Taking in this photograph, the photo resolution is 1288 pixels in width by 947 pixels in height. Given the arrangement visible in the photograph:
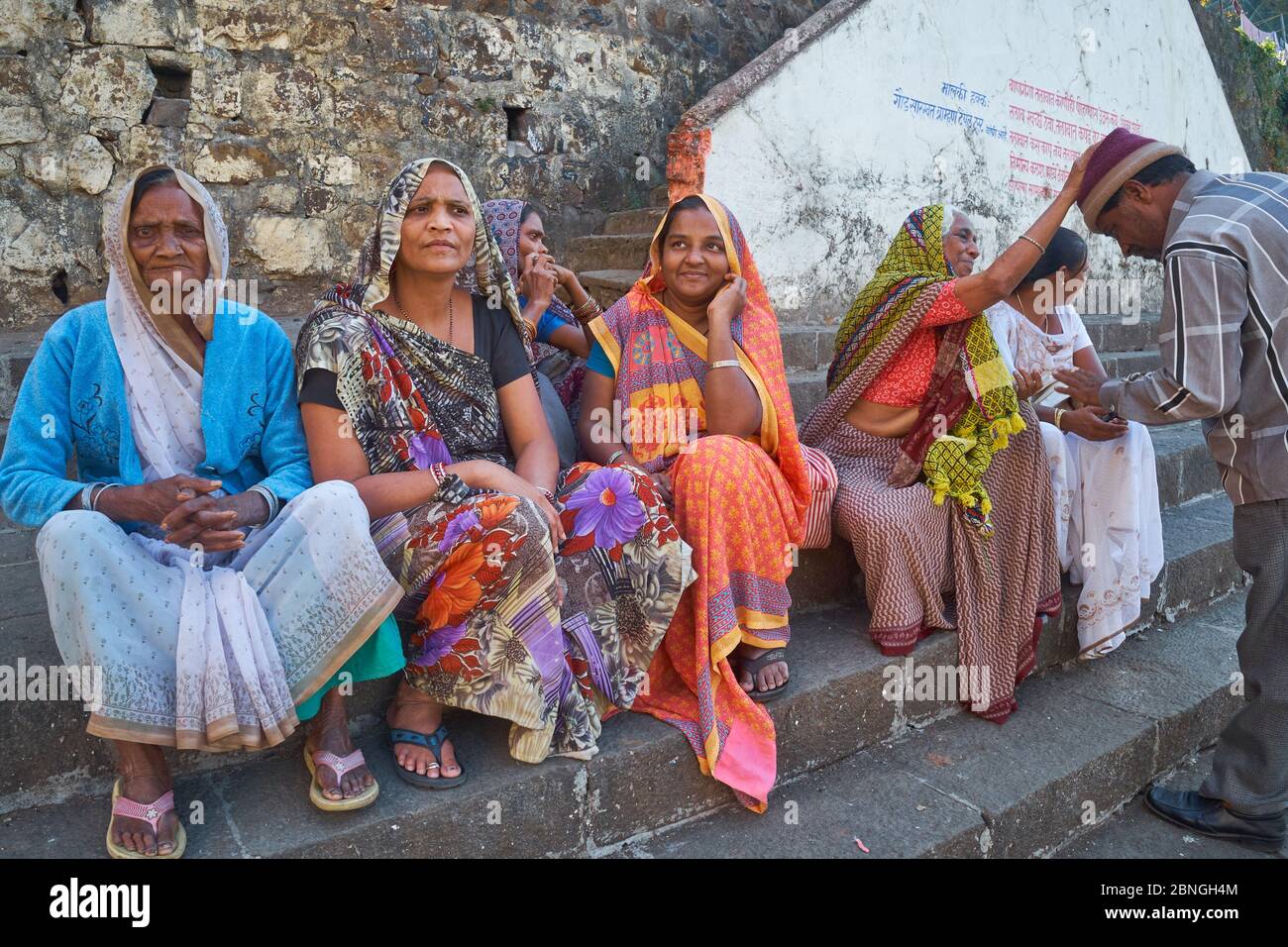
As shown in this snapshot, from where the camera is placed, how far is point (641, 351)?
2971 mm

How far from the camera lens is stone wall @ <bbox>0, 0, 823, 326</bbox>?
4145 millimetres

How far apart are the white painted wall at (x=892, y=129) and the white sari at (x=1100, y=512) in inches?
78.2

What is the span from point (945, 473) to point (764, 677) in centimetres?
99

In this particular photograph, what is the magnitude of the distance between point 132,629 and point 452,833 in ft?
2.64

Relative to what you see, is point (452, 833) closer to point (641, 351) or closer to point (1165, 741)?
point (641, 351)

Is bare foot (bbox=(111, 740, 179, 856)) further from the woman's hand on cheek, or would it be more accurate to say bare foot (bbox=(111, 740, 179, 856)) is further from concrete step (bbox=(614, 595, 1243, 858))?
the woman's hand on cheek

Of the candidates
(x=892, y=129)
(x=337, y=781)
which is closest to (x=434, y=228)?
(x=337, y=781)

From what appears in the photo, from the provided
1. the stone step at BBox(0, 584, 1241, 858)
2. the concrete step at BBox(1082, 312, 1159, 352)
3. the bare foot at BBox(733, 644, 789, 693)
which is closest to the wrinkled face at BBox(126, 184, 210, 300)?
the stone step at BBox(0, 584, 1241, 858)

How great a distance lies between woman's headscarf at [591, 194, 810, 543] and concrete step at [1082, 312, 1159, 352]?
409 centimetres

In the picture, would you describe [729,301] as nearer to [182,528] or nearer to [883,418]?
[883,418]

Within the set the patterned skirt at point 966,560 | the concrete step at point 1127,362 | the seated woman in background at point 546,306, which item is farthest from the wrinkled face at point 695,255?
the concrete step at point 1127,362

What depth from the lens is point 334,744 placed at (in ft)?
6.57

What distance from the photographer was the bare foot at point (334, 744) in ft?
6.29

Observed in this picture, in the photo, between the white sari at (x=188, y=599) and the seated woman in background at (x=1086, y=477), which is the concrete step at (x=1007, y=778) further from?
the white sari at (x=188, y=599)
